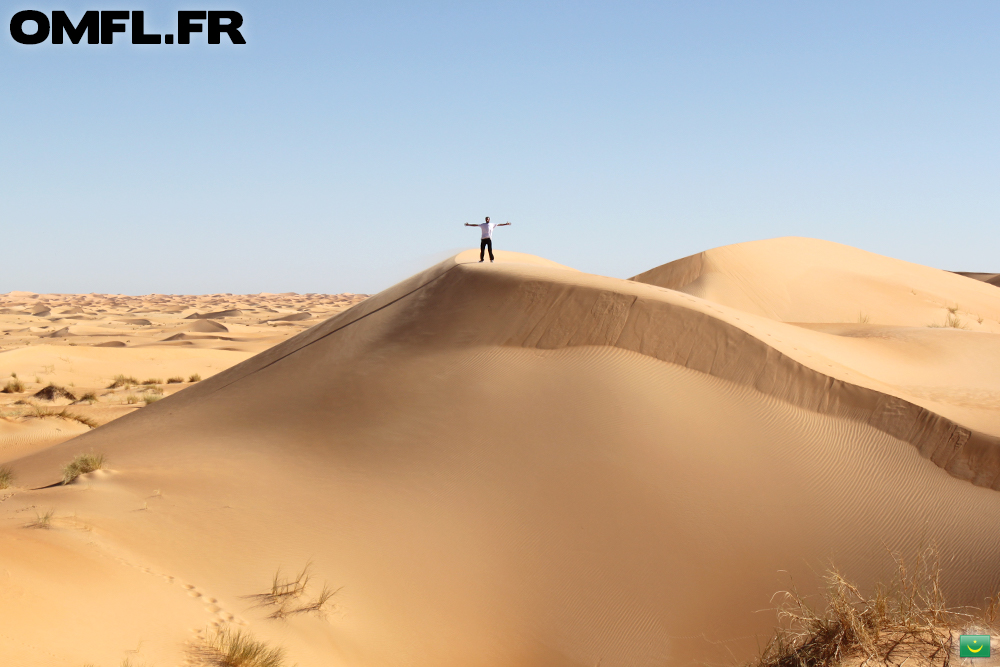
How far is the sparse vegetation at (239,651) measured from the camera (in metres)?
4.77

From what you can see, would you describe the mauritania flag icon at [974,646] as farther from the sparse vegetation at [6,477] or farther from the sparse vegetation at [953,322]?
the sparse vegetation at [953,322]

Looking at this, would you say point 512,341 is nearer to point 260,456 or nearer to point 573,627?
point 260,456

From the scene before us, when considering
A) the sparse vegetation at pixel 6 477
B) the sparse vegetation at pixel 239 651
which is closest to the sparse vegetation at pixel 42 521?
the sparse vegetation at pixel 239 651

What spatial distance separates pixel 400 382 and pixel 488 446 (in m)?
2.21

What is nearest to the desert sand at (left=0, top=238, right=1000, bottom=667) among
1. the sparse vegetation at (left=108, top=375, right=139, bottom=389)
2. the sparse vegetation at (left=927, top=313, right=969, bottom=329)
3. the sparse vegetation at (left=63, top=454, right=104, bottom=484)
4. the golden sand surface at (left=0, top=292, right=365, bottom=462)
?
the sparse vegetation at (left=63, top=454, right=104, bottom=484)

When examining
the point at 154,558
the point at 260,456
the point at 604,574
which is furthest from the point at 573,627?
the point at 260,456

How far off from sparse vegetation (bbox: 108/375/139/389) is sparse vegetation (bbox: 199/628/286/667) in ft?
62.1

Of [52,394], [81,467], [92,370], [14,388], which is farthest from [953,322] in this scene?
[14,388]

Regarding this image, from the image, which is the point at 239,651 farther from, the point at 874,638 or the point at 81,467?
the point at 81,467

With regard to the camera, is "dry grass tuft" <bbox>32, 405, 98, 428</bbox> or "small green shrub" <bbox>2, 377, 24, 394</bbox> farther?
"small green shrub" <bbox>2, 377, 24, 394</bbox>

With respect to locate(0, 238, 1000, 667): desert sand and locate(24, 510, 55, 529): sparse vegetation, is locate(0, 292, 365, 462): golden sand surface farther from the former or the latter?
locate(24, 510, 55, 529): sparse vegetation

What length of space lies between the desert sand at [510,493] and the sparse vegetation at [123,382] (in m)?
10.5

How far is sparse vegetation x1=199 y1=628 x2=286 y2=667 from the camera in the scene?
188 inches

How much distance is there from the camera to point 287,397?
1133 cm
